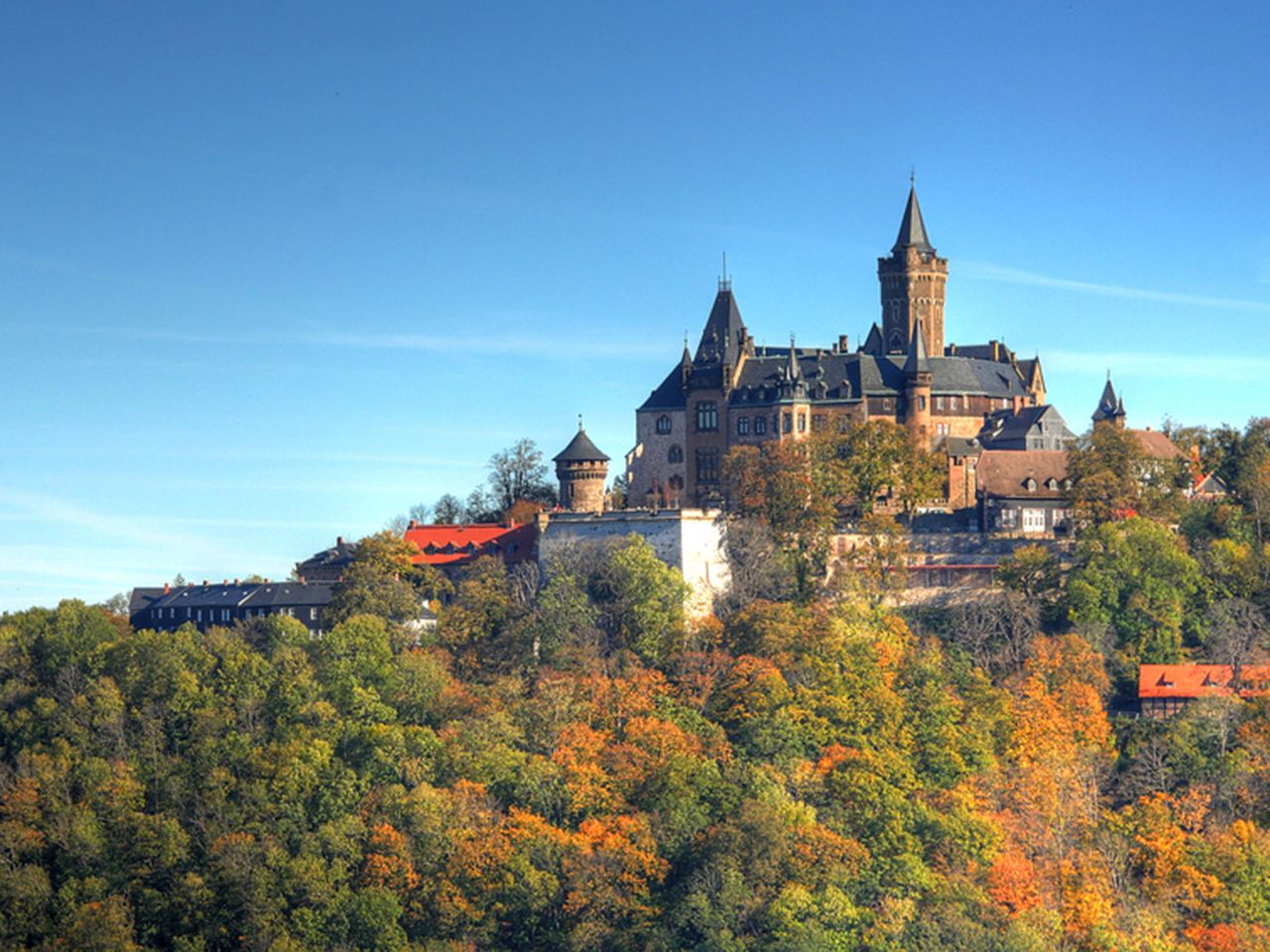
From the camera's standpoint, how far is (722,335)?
102875 mm

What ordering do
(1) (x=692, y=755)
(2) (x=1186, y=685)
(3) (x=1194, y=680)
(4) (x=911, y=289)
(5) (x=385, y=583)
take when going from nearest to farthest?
(1) (x=692, y=755) < (2) (x=1186, y=685) < (3) (x=1194, y=680) < (5) (x=385, y=583) < (4) (x=911, y=289)

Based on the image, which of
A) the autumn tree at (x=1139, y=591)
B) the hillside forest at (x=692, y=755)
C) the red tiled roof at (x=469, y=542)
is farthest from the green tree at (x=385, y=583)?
the autumn tree at (x=1139, y=591)

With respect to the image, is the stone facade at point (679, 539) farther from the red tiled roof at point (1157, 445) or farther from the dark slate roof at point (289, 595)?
the red tiled roof at point (1157, 445)

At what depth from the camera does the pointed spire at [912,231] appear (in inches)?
4188

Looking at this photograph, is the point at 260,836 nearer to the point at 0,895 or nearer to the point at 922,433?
the point at 0,895

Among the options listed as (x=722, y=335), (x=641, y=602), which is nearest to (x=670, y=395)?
(x=722, y=335)

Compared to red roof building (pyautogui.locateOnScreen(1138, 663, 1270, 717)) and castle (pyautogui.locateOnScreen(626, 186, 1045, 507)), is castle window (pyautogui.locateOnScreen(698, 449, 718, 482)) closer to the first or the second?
castle (pyautogui.locateOnScreen(626, 186, 1045, 507))

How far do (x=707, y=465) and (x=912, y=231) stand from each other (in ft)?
49.3

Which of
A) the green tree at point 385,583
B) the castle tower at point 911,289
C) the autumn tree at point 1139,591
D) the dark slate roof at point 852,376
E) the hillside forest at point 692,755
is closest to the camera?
the hillside forest at point 692,755

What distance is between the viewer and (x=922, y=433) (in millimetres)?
99312

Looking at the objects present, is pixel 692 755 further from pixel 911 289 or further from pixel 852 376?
pixel 911 289

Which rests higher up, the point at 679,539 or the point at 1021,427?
the point at 1021,427

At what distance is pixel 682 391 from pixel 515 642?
18747 mm

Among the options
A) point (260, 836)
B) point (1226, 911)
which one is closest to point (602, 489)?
point (260, 836)
